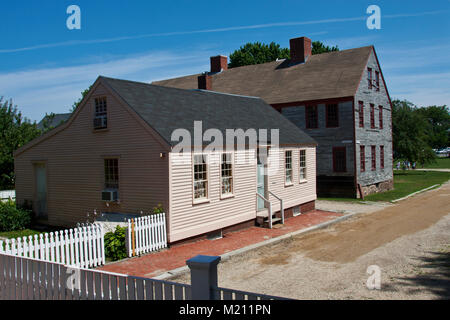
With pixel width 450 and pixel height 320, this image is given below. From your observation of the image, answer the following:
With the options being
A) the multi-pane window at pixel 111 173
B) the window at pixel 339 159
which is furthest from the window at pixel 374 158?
the multi-pane window at pixel 111 173

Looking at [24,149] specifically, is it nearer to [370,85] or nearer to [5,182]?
[5,182]

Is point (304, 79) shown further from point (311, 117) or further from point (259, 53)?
point (259, 53)

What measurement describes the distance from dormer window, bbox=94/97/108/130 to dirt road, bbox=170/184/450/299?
22.3 feet

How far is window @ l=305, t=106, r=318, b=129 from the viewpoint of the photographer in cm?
2833

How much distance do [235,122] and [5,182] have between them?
1637 centimetres

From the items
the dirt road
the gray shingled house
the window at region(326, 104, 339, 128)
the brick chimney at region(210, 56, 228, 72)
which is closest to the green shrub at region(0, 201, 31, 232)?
the gray shingled house

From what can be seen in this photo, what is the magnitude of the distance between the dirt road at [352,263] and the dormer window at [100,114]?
22.3ft

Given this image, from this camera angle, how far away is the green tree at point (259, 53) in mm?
58625

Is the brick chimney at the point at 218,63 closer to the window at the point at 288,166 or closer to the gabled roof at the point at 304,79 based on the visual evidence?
the gabled roof at the point at 304,79

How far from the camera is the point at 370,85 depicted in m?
29.5

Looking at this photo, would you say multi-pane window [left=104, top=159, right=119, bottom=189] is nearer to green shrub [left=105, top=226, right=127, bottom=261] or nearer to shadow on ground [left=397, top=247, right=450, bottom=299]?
green shrub [left=105, top=226, right=127, bottom=261]

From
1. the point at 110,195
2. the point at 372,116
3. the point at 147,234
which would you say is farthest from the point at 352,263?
the point at 372,116

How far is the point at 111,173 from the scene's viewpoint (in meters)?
14.9
